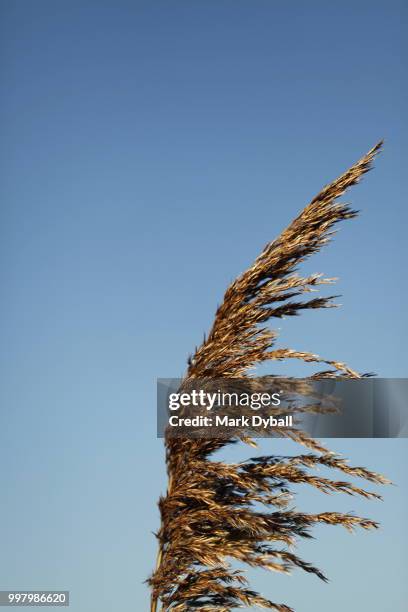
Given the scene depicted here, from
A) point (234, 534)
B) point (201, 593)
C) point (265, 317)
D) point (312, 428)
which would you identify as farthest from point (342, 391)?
point (201, 593)

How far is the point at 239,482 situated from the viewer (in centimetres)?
351

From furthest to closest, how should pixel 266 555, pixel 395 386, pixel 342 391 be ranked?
1. pixel 395 386
2. pixel 342 391
3. pixel 266 555

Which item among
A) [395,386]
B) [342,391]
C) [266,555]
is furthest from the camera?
[395,386]

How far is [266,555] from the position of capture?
3520mm

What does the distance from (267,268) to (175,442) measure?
0.76 metres

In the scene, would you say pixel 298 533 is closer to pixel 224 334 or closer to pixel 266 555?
pixel 266 555

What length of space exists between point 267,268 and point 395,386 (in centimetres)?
123

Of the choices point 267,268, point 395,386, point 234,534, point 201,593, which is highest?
point 267,268

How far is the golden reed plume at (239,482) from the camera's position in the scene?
11.5 feet

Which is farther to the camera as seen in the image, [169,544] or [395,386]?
[395,386]

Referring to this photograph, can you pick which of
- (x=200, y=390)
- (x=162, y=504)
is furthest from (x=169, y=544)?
(x=200, y=390)

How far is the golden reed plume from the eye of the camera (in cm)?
352

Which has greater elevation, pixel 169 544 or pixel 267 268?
pixel 267 268

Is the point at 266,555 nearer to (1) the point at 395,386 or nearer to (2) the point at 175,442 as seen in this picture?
(2) the point at 175,442
